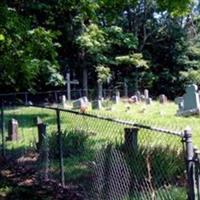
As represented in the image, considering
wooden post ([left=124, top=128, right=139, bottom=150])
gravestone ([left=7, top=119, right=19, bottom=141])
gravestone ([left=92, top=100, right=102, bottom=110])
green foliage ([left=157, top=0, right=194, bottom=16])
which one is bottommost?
gravestone ([left=7, top=119, right=19, bottom=141])

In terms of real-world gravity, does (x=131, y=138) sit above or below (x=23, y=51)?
below

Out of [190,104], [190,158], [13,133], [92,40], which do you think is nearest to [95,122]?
[13,133]

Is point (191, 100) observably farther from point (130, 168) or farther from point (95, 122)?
point (130, 168)

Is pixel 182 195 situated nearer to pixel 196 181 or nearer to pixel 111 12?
pixel 196 181

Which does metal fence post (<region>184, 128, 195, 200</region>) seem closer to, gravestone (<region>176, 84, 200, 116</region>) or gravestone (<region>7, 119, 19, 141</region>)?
gravestone (<region>7, 119, 19, 141</region>)

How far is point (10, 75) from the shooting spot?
1114 cm

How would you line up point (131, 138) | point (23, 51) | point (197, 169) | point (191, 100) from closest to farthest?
point (197, 169) < point (131, 138) < point (23, 51) < point (191, 100)

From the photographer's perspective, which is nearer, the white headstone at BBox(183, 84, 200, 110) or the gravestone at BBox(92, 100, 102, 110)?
the white headstone at BBox(183, 84, 200, 110)

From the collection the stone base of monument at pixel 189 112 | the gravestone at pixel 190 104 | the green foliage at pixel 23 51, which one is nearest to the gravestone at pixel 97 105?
the gravestone at pixel 190 104

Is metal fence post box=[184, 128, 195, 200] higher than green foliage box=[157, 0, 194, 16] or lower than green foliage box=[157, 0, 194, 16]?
lower

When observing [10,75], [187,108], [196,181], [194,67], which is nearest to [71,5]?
[10,75]

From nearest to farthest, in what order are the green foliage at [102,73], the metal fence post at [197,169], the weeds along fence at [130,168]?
the metal fence post at [197,169]
the weeds along fence at [130,168]
the green foliage at [102,73]

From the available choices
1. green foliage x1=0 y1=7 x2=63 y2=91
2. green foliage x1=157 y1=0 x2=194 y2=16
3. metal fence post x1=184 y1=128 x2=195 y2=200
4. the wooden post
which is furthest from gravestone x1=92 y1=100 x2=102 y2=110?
metal fence post x1=184 y1=128 x2=195 y2=200

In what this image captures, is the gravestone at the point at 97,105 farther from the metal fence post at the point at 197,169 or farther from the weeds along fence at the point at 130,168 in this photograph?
the metal fence post at the point at 197,169
